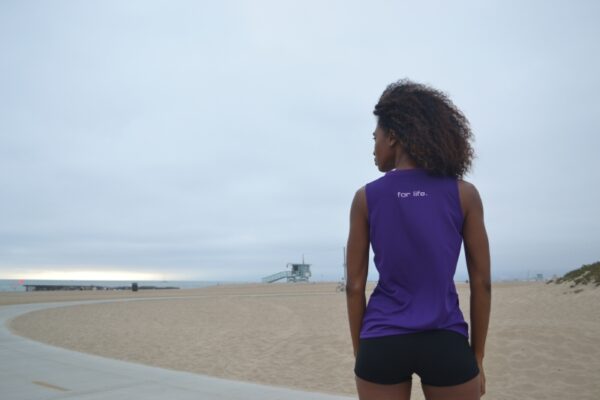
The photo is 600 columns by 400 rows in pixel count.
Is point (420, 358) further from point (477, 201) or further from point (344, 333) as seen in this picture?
point (344, 333)

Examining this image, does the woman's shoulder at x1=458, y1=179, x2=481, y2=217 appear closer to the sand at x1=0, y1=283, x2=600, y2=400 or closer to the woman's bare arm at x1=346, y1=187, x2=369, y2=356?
the woman's bare arm at x1=346, y1=187, x2=369, y2=356

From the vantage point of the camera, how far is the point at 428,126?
2062 mm

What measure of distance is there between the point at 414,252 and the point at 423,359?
0.39 meters

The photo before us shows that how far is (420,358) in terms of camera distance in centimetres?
181

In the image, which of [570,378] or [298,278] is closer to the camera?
[570,378]

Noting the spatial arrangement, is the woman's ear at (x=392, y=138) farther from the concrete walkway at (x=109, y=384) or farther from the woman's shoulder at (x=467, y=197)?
the concrete walkway at (x=109, y=384)

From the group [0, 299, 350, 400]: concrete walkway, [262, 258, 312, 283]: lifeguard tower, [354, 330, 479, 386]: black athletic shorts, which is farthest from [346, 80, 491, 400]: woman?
[262, 258, 312, 283]: lifeguard tower

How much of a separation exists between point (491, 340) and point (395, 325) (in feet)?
30.6

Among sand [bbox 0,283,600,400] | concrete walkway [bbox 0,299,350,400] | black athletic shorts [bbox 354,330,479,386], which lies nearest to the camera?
black athletic shorts [bbox 354,330,479,386]

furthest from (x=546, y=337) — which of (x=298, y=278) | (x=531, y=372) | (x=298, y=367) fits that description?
(x=298, y=278)

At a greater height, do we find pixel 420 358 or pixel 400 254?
pixel 400 254

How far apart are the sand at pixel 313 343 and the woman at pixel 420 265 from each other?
560 centimetres

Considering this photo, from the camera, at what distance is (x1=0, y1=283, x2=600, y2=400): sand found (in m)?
7.83

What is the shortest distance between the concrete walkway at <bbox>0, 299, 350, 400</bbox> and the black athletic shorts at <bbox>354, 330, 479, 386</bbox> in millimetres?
4158
